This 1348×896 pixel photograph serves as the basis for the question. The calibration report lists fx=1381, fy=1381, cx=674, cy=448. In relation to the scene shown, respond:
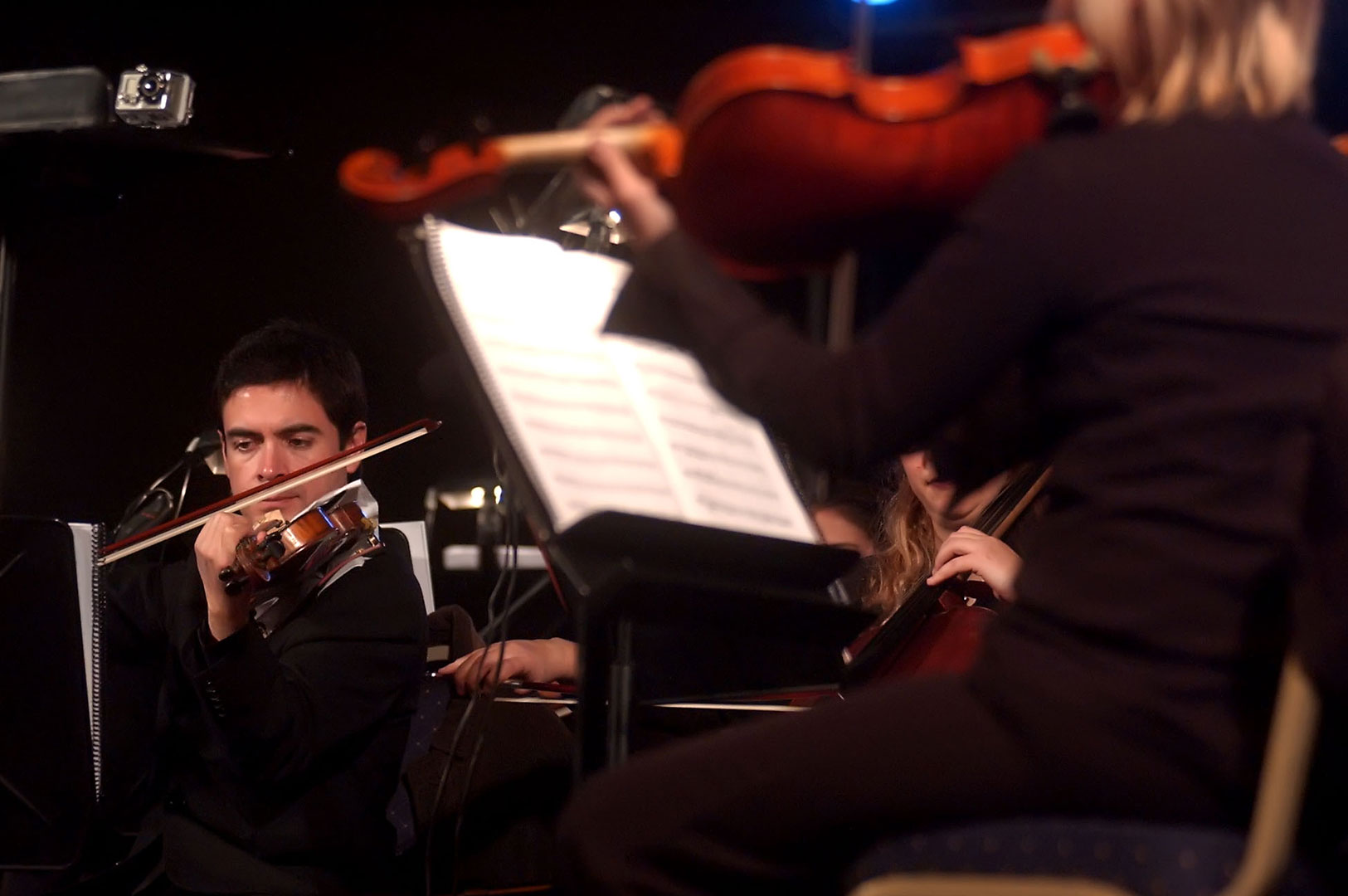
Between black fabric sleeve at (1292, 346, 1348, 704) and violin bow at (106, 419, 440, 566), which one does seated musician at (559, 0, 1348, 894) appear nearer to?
black fabric sleeve at (1292, 346, 1348, 704)

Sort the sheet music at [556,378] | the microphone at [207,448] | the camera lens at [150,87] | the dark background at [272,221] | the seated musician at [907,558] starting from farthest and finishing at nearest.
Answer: the dark background at [272,221] → the microphone at [207,448] → the seated musician at [907,558] → the camera lens at [150,87] → the sheet music at [556,378]

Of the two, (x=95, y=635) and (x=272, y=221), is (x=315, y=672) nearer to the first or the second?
(x=95, y=635)

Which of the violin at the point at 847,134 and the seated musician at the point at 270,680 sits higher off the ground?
the violin at the point at 847,134

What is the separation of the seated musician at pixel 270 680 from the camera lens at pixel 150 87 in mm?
595


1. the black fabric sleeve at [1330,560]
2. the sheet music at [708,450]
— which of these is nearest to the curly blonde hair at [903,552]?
the sheet music at [708,450]

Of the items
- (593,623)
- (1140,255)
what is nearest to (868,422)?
(1140,255)

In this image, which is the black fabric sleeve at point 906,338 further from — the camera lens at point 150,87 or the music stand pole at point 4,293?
the music stand pole at point 4,293

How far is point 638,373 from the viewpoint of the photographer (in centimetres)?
114

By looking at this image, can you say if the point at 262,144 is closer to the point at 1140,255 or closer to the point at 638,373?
the point at 638,373

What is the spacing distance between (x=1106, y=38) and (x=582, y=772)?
76 centimetres

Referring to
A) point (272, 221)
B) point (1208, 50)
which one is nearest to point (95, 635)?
→ point (1208, 50)

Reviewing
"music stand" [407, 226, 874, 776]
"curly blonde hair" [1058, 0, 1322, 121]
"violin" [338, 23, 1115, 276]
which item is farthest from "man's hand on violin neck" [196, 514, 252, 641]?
"curly blonde hair" [1058, 0, 1322, 121]

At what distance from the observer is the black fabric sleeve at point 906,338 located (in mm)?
882

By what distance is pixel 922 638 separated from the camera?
179 cm
